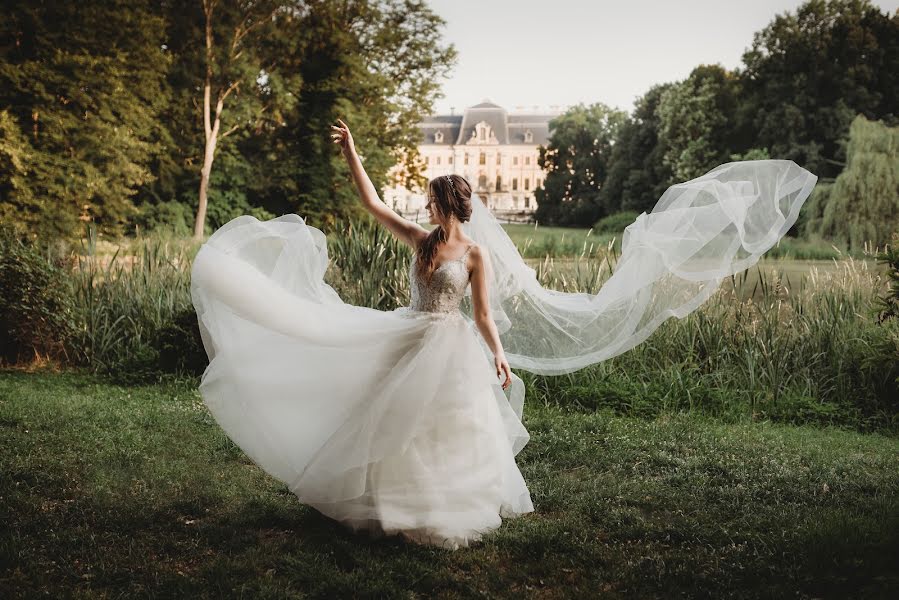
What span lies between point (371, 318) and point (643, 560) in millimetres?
1721

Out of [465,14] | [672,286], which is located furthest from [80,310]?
[465,14]

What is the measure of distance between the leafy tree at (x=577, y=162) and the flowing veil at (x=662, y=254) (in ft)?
151

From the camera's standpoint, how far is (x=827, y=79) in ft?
106

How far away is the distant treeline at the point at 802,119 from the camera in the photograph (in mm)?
17781

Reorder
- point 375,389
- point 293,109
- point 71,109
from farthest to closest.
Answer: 1. point 293,109
2. point 71,109
3. point 375,389

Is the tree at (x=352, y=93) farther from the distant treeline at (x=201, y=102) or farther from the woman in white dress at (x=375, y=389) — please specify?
the woman in white dress at (x=375, y=389)

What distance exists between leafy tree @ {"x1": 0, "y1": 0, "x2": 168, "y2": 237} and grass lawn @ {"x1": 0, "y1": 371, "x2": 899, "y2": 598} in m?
13.4

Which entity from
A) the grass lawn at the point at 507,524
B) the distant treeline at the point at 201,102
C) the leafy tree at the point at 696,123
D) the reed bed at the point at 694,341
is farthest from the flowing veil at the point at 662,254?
the leafy tree at the point at 696,123

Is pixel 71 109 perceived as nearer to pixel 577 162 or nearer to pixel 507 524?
pixel 507 524

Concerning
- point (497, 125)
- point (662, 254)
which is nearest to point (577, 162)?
point (497, 125)

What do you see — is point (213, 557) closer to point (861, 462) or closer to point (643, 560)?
point (643, 560)

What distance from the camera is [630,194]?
43.0 meters

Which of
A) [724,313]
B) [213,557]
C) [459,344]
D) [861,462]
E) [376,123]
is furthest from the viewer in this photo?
[376,123]

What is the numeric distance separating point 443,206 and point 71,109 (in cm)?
1823
